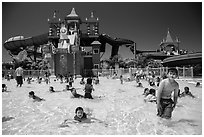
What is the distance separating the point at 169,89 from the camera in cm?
385

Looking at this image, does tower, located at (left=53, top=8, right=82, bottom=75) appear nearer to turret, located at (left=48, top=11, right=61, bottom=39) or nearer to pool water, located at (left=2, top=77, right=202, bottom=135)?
turret, located at (left=48, top=11, right=61, bottom=39)

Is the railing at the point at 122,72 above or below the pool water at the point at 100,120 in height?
above

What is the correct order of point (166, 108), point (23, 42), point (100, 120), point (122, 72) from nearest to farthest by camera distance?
1. point (166, 108)
2. point (100, 120)
3. point (122, 72)
4. point (23, 42)

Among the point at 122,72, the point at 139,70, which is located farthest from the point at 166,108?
the point at 122,72

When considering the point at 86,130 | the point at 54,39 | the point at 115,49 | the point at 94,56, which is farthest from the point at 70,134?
the point at 115,49

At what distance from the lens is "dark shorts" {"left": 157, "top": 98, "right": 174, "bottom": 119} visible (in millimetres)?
3913

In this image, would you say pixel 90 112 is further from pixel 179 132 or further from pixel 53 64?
pixel 53 64

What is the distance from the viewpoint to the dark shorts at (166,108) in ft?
12.8

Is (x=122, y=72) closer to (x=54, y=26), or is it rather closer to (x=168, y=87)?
(x=168, y=87)

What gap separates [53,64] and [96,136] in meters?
22.6

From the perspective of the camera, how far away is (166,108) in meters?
4.07

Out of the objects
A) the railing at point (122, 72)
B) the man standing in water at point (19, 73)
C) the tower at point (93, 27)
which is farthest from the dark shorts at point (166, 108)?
the tower at point (93, 27)

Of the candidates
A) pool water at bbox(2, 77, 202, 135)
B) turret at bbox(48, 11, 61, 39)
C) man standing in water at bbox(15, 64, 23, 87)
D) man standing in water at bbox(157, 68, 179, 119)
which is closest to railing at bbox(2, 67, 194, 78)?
pool water at bbox(2, 77, 202, 135)

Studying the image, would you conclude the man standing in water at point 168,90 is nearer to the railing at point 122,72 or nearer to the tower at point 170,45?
the railing at point 122,72
